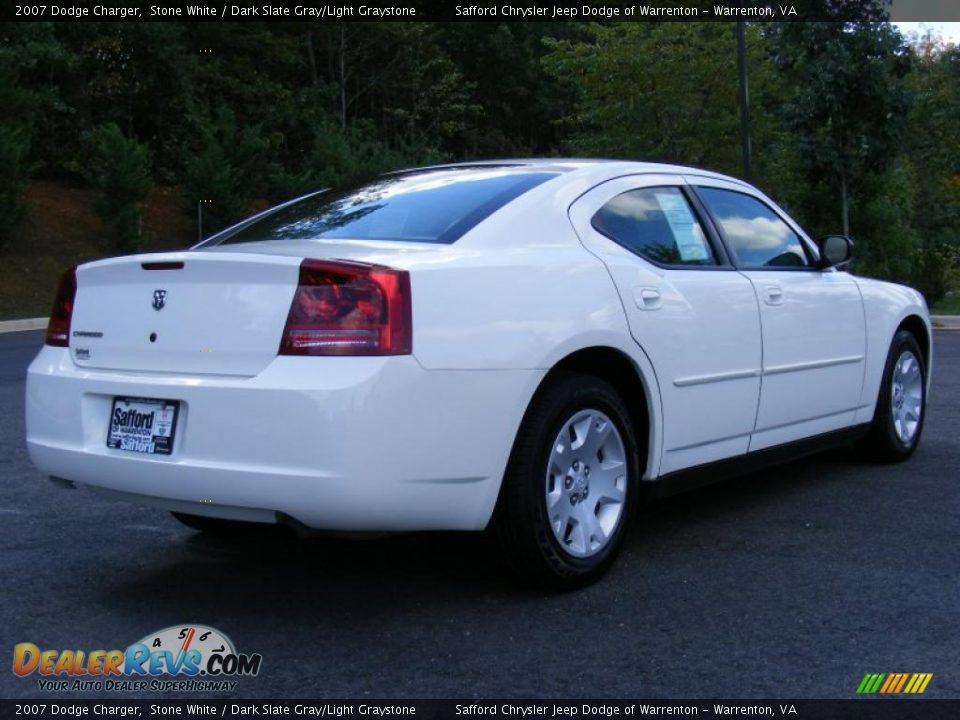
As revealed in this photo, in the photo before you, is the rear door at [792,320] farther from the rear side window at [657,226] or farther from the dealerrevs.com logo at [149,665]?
the dealerrevs.com logo at [149,665]

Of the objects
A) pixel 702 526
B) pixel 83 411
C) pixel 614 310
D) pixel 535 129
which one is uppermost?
pixel 535 129

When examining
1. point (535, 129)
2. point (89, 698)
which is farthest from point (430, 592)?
point (535, 129)

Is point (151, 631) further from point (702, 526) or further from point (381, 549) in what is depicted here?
point (702, 526)

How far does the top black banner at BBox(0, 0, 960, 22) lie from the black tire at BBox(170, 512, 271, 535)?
20669mm

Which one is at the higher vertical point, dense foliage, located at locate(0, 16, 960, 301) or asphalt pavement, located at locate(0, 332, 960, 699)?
dense foliage, located at locate(0, 16, 960, 301)

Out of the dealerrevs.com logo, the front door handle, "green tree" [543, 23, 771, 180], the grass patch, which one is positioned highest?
"green tree" [543, 23, 771, 180]

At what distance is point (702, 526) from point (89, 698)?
9.30 ft

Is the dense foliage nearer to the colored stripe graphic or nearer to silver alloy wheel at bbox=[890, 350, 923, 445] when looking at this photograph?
silver alloy wheel at bbox=[890, 350, 923, 445]

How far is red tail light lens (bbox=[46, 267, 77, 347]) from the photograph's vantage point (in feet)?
13.6

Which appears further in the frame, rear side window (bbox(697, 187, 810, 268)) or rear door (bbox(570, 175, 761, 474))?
rear side window (bbox(697, 187, 810, 268))

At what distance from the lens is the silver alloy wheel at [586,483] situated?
13.0 ft

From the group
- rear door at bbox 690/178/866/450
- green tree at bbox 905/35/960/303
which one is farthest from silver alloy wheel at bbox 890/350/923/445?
green tree at bbox 905/35/960/303

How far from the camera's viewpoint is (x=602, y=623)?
3676mm

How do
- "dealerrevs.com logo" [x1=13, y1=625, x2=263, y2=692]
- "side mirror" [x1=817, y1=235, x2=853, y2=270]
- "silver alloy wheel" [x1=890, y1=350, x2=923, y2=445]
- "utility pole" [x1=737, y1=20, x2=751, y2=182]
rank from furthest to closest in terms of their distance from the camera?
"utility pole" [x1=737, y1=20, x2=751, y2=182]
"silver alloy wheel" [x1=890, y1=350, x2=923, y2=445]
"side mirror" [x1=817, y1=235, x2=853, y2=270]
"dealerrevs.com logo" [x1=13, y1=625, x2=263, y2=692]
